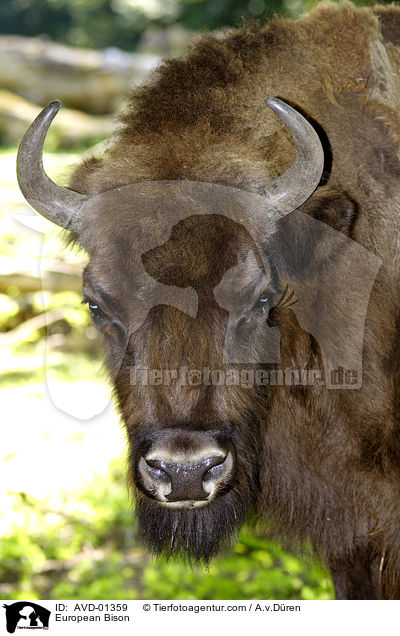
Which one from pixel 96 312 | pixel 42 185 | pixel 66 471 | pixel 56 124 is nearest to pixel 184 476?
pixel 96 312

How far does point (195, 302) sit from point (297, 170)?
0.90 m

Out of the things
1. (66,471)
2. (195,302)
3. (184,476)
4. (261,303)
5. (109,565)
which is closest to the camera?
(184,476)

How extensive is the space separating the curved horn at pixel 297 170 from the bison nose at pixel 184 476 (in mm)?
1412

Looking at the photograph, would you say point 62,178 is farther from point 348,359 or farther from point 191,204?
point 348,359

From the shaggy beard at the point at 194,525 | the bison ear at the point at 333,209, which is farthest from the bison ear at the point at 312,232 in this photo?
the shaggy beard at the point at 194,525

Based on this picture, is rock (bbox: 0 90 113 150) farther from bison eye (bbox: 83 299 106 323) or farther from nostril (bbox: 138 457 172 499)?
nostril (bbox: 138 457 172 499)

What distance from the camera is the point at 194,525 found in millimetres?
4039

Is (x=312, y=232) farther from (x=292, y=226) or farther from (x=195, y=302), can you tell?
(x=195, y=302)

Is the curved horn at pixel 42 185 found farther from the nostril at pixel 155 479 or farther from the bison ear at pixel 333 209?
the nostril at pixel 155 479

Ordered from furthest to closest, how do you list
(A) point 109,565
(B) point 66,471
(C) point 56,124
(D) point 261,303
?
(C) point 56,124
(B) point 66,471
(A) point 109,565
(D) point 261,303

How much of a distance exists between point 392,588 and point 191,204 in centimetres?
305

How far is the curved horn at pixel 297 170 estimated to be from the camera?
11.3 feet

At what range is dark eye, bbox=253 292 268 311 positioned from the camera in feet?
12.4
